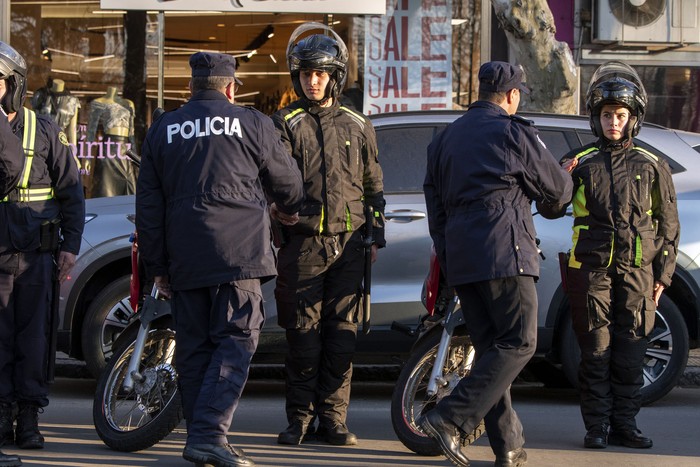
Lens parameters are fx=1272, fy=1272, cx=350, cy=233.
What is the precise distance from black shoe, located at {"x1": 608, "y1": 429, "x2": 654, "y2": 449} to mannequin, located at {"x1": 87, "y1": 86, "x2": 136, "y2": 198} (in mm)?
7578

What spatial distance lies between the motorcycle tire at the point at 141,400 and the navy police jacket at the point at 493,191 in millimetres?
1579

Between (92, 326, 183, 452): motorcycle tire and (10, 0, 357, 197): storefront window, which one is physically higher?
(10, 0, 357, 197): storefront window

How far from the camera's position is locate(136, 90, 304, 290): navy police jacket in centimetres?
573

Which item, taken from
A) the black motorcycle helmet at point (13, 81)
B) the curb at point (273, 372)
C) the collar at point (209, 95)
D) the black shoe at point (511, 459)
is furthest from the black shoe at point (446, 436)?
the curb at point (273, 372)

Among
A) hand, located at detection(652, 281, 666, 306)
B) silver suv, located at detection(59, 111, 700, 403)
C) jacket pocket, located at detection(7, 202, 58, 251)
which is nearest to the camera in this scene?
jacket pocket, located at detection(7, 202, 58, 251)

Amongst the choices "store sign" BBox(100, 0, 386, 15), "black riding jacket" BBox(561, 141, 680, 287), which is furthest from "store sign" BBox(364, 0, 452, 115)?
"black riding jacket" BBox(561, 141, 680, 287)

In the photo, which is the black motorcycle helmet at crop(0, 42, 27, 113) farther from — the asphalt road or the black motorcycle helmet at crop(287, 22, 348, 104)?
the asphalt road

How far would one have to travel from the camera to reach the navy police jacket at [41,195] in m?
6.48

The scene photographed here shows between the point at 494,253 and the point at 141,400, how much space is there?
2018 millimetres

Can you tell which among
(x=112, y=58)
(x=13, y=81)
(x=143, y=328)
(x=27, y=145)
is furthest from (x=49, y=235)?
(x=112, y=58)

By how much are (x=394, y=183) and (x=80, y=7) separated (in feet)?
21.0

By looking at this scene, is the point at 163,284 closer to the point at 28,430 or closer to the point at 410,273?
the point at 28,430

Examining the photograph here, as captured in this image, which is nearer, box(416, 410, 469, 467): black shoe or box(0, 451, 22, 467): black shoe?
box(416, 410, 469, 467): black shoe

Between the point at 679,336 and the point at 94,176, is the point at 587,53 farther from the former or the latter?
the point at 679,336
